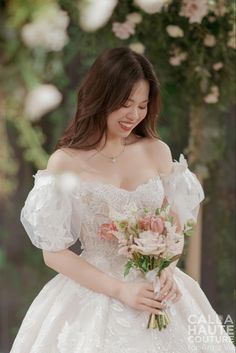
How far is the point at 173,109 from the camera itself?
3.35m

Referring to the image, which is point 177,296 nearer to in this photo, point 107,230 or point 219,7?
point 107,230

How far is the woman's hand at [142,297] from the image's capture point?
5.85ft

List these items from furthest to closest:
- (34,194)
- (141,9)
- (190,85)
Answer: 1. (190,85)
2. (141,9)
3. (34,194)

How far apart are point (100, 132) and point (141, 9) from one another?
1.22 metres

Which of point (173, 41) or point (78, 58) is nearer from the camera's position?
point (173, 41)

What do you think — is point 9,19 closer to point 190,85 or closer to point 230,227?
point 190,85

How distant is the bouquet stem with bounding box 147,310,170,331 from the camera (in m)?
1.81

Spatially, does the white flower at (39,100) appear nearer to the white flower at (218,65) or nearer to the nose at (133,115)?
the nose at (133,115)

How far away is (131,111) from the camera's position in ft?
6.23

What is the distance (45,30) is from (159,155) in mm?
1774

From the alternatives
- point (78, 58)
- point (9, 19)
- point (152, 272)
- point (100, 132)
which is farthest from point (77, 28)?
point (9, 19)

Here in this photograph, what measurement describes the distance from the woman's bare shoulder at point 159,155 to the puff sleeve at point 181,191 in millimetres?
21

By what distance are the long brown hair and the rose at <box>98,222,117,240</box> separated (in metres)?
0.31

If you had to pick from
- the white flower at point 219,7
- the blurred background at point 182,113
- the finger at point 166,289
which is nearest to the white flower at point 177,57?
the blurred background at point 182,113
